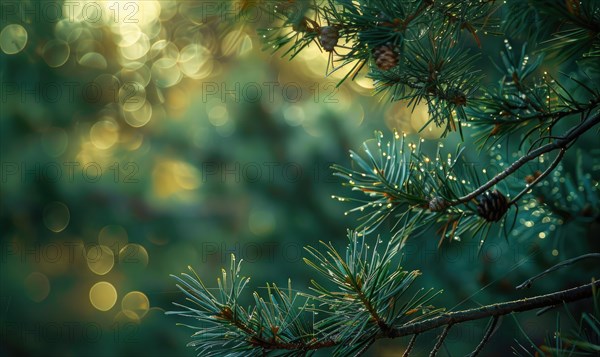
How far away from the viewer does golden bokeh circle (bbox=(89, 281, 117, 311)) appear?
2.28 metres

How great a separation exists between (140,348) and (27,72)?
0.99 m

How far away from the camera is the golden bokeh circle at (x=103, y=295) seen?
228cm

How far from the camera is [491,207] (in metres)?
0.50

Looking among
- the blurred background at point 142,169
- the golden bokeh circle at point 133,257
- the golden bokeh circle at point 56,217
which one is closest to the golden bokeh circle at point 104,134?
the blurred background at point 142,169

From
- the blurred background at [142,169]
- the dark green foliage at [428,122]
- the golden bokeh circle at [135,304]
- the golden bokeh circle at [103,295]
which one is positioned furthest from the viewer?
the golden bokeh circle at [103,295]

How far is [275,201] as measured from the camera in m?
1.87

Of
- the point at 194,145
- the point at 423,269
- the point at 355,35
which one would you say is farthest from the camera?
the point at 194,145

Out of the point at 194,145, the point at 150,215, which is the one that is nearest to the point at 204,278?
the point at 150,215

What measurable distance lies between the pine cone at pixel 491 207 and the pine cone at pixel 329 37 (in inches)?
6.5

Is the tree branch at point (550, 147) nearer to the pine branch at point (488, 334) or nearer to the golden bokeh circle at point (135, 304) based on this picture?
the pine branch at point (488, 334)

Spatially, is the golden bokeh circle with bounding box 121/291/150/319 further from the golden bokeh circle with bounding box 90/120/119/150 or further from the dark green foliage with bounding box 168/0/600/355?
the dark green foliage with bounding box 168/0/600/355

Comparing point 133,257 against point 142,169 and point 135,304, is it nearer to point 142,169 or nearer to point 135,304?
point 135,304

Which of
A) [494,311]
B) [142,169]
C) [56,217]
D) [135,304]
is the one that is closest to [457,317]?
[494,311]

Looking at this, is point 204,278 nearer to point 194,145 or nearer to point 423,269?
point 194,145
